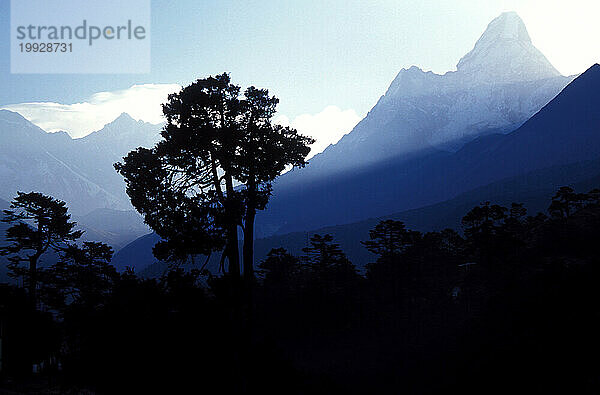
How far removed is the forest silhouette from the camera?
16.9 meters

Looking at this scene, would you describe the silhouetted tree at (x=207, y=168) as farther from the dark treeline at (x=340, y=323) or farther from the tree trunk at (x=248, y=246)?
the dark treeline at (x=340, y=323)

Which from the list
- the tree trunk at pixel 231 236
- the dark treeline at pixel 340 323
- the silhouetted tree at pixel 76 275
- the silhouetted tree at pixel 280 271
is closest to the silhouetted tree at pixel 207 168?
the tree trunk at pixel 231 236

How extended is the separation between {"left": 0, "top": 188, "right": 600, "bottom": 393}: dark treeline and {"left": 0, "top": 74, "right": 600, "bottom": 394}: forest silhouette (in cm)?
10

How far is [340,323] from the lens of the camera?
57281 millimetres

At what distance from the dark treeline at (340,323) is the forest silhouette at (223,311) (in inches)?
3.9

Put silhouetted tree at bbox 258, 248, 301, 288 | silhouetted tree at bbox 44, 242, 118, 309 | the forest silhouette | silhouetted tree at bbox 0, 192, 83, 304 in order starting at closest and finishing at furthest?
the forest silhouette, silhouetted tree at bbox 0, 192, 83, 304, silhouetted tree at bbox 44, 242, 118, 309, silhouetted tree at bbox 258, 248, 301, 288

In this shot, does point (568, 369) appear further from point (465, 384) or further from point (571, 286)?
point (571, 286)

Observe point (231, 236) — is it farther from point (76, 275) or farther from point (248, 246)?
point (76, 275)

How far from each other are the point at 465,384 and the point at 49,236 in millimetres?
29498

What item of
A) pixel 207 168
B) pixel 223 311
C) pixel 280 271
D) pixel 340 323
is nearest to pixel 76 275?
pixel 223 311

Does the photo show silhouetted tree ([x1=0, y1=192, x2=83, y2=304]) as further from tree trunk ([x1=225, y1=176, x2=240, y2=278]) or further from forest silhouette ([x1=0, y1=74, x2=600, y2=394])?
tree trunk ([x1=225, y1=176, x2=240, y2=278])

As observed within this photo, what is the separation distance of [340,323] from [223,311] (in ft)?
130

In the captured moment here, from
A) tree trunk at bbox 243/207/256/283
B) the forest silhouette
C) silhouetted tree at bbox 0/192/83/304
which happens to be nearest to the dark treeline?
the forest silhouette

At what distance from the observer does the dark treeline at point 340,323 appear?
56.1 ft
